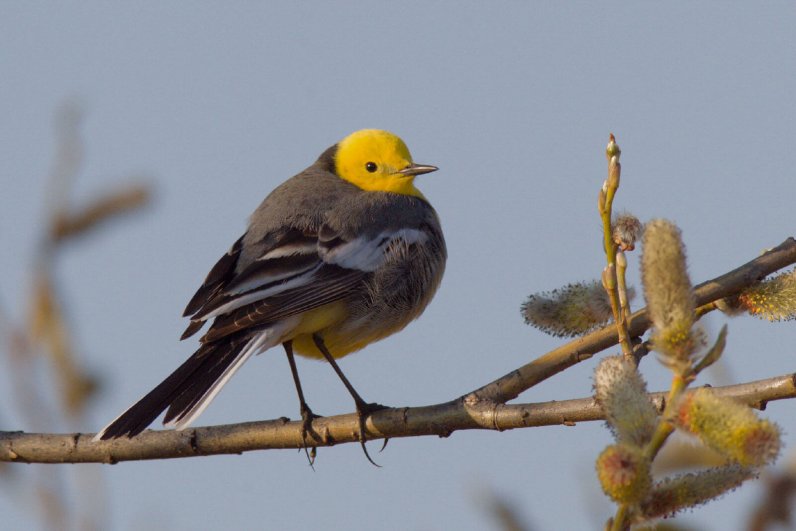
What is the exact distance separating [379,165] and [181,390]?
310 centimetres

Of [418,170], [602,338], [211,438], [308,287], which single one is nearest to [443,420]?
[602,338]

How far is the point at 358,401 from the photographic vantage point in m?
5.97

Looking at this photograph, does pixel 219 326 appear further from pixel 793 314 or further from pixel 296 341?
A: pixel 793 314

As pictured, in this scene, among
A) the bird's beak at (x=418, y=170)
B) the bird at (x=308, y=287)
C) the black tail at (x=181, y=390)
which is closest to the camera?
the black tail at (x=181, y=390)

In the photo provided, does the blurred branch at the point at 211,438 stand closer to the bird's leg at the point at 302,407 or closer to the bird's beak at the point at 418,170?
the bird's leg at the point at 302,407

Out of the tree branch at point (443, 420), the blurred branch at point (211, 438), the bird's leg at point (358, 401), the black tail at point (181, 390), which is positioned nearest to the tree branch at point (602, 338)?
the tree branch at point (443, 420)

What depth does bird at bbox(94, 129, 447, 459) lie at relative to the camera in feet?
17.5

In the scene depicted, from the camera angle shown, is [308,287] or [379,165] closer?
[308,287]

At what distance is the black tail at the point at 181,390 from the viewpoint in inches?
190

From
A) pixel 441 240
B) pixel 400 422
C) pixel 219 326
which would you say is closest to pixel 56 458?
pixel 219 326

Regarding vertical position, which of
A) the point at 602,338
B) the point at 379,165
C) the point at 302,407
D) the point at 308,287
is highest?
the point at 379,165

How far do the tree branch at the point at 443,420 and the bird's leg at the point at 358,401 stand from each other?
0.07m

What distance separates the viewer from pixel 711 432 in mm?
2107

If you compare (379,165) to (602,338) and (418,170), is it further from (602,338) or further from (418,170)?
(602,338)
